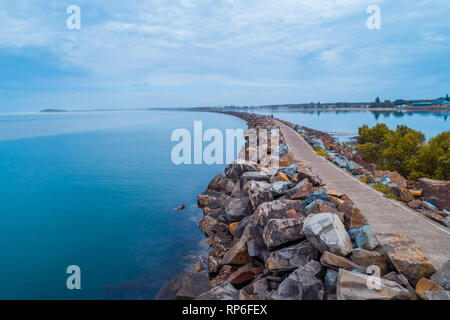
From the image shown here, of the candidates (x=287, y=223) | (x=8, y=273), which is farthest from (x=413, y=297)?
(x=8, y=273)

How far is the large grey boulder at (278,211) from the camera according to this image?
5617 millimetres

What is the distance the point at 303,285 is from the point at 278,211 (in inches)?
67.3

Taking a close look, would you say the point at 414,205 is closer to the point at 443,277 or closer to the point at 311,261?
the point at 443,277

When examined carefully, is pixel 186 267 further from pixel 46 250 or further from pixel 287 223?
pixel 46 250

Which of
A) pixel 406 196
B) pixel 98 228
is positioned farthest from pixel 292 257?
pixel 98 228

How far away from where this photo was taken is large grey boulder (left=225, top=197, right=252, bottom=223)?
8.05 meters

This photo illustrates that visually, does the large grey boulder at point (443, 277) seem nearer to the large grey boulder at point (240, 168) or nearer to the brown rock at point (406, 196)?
the brown rock at point (406, 196)

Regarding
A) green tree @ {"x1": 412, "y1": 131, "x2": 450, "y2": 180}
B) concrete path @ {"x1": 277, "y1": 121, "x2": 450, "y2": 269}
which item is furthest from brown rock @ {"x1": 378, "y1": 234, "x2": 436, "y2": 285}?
green tree @ {"x1": 412, "y1": 131, "x2": 450, "y2": 180}

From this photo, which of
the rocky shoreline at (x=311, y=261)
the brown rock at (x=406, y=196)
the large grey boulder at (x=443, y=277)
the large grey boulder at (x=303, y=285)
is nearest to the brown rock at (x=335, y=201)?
the rocky shoreline at (x=311, y=261)

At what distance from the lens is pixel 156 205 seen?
38.8 feet

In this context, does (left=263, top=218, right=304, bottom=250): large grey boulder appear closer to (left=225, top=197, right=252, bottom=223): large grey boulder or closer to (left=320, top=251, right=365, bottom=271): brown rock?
(left=320, top=251, right=365, bottom=271): brown rock

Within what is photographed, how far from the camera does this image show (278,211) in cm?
571

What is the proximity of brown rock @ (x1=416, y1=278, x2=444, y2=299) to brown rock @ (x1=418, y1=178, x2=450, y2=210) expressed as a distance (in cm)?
563
